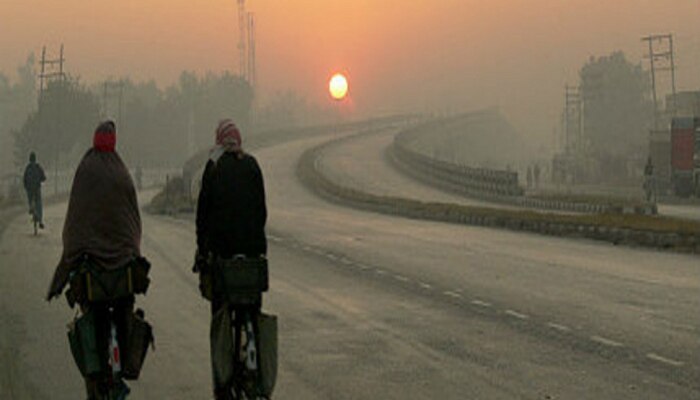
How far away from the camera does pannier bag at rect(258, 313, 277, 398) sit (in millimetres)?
6367

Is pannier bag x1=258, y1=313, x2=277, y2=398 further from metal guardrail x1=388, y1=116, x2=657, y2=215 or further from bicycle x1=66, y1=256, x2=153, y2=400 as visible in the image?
metal guardrail x1=388, y1=116, x2=657, y2=215

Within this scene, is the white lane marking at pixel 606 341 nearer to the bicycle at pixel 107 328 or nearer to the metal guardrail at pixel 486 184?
the bicycle at pixel 107 328

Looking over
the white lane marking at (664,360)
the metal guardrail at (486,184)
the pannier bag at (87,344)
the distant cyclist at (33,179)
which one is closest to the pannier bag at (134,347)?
the pannier bag at (87,344)

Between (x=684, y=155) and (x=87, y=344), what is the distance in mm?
52097

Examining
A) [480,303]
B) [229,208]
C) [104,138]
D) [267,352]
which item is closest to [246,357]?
[267,352]

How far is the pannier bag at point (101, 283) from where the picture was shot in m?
6.12

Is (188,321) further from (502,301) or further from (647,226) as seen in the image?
(647,226)

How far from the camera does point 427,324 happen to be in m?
10.8

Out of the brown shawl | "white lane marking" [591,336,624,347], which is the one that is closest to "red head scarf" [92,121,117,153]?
the brown shawl

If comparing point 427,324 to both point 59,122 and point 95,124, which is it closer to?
point 59,122

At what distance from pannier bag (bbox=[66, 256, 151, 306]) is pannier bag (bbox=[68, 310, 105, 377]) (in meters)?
0.14

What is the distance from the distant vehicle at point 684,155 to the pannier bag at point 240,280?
50.5 m

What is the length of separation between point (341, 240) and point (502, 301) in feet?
37.4

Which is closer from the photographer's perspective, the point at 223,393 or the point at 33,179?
A: the point at 223,393
